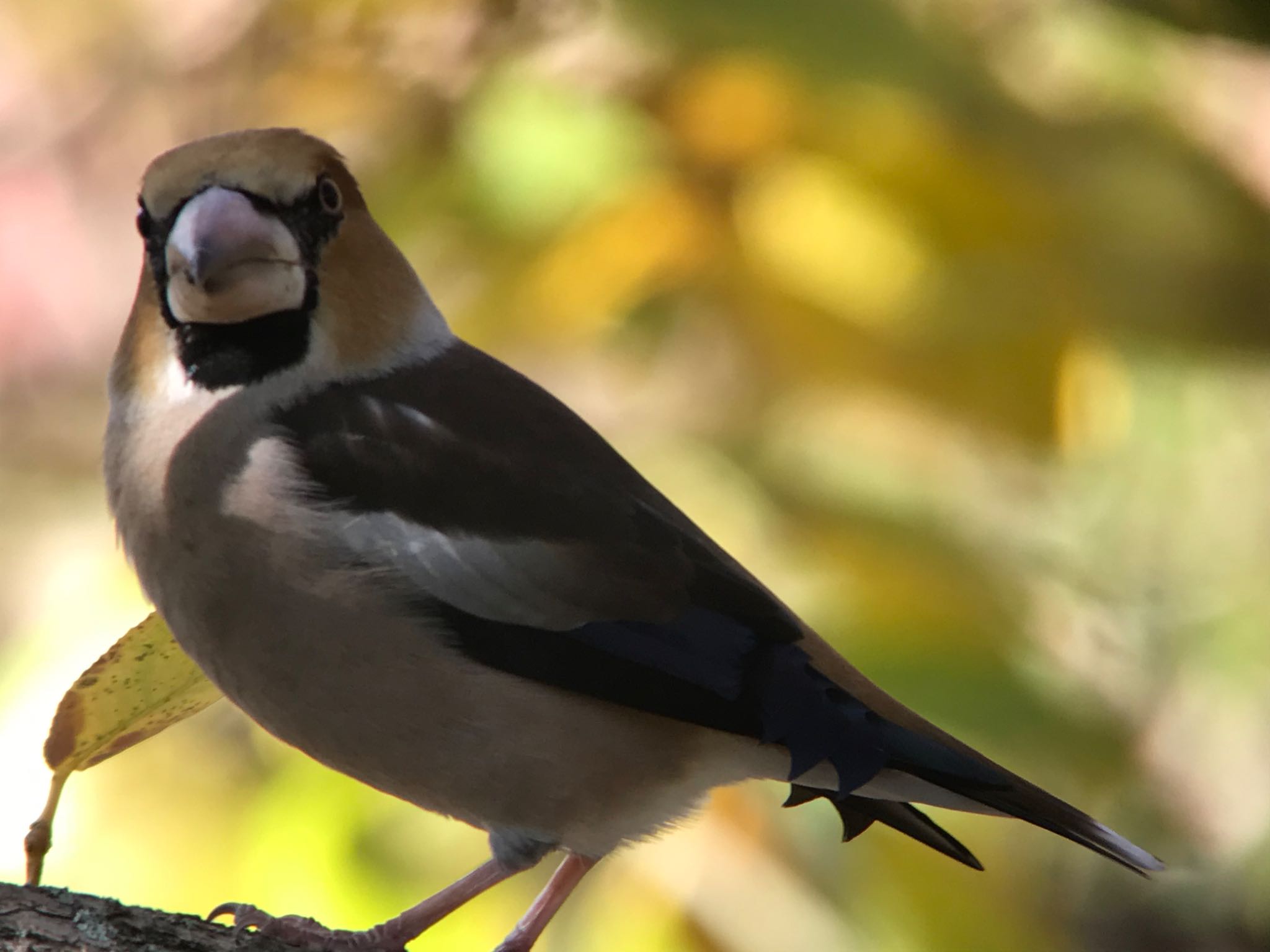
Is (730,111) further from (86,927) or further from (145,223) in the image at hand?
(86,927)

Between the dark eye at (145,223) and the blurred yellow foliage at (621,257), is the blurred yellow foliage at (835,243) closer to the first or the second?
the blurred yellow foliage at (621,257)

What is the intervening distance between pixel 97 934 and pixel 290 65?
213 centimetres

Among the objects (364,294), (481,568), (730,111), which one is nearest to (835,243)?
(730,111)

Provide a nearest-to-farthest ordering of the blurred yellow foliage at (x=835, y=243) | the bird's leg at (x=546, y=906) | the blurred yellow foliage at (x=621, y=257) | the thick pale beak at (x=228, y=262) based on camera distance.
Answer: the thick pale beak at (x=228, y=262)
the bird's leg at (x=546, y=906)
the blurred yellow foliage at (x=835, y=243)
the blurred yellow foliage at (x=621, y=257)

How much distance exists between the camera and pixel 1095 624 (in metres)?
3.88

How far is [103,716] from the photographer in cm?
198

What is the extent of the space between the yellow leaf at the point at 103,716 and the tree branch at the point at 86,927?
3 cm

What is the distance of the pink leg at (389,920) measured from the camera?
2373 millimetres

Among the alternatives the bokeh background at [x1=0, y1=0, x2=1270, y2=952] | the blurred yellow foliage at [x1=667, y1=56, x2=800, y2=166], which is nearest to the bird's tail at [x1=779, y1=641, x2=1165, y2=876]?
the bokeh background at [x1=0, y1=0, x2=1270, y2=952]

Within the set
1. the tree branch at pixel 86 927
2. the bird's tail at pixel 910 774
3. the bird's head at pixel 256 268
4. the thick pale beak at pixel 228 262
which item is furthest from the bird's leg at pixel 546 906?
the thick pale beak at pixel 228 262

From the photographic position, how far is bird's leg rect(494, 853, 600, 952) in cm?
260

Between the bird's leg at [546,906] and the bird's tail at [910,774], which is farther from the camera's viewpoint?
the bird's leg at [546,906]

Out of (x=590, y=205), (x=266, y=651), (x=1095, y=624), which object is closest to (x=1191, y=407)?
(x=1095, y=624)

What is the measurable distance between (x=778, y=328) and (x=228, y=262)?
1.10 metres
